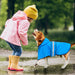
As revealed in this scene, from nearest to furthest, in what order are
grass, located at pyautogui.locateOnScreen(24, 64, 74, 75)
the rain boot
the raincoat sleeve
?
the raincoat sleeve, grass, located at pyautogui.locateOnScreen(24, 64, 74, 75), the rain boot

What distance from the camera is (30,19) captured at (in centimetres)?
795

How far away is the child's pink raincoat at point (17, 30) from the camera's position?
737 cm

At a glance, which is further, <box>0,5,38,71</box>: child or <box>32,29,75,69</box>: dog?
<box>32,29,75,69</box>: dog

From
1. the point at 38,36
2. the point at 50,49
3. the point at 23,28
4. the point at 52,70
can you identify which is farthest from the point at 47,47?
the point at 23,28

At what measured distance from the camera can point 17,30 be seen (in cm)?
748

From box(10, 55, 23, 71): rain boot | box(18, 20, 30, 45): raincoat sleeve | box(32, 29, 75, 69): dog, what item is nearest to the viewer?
box(18, 20, 30, 45): raincoat sleeve

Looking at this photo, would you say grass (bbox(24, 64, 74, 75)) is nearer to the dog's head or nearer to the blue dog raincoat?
the blue dog raincoat

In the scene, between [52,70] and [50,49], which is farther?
[50,49]

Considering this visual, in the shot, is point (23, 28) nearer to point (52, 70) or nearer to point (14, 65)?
point (14, 65)

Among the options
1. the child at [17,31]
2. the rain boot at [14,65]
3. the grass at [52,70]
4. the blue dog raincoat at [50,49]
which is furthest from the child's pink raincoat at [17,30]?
the grass at [52,70]

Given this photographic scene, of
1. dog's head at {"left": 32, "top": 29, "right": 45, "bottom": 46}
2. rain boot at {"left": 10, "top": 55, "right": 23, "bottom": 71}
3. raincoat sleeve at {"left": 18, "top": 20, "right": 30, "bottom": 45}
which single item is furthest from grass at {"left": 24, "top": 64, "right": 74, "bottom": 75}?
raincoat sleeve at {"left": 18, "top": 20, "right": 30, "bottom": 45}

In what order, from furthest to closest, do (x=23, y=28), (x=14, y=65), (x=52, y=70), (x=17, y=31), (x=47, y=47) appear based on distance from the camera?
(x=47, y=47) → (x=52, y=70) → (x=14, y=65) → (x=17, y=31) → (x=23, y=28)

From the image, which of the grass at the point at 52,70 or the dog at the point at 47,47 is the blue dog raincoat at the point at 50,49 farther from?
the grass at the point at 52,70

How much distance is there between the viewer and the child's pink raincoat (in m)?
7.37
